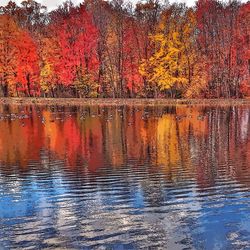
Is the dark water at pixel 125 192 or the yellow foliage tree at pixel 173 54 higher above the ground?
the yellow foliage tree at pixel 173 54

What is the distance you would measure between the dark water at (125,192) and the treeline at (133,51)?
4026 centimetres

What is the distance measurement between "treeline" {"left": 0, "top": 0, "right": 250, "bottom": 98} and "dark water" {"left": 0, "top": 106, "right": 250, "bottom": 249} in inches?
1585

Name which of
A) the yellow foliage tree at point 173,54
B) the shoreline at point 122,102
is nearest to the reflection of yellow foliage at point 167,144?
the shoreline at point 122,102

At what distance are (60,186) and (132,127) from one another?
1904 cm

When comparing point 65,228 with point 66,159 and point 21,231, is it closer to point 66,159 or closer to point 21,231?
point 21,231

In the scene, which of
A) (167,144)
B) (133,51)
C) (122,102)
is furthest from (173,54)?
(167,144)

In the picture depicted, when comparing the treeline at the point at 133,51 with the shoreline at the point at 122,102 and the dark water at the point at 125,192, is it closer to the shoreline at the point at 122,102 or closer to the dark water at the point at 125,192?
the shoreline at the point at 122,102

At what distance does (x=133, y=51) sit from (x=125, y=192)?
5913 cm

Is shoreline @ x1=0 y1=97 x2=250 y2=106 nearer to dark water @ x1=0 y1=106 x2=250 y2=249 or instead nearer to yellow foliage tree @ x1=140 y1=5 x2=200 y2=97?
yellow foliage tree @ x1=140 y1=5 x2=200 y2=97

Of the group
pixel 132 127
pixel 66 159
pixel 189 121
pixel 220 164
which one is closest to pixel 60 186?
pixel 66 159

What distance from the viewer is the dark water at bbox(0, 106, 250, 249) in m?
8.77

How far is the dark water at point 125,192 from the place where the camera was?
28.8 feet

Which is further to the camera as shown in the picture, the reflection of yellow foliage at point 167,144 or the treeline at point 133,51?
the treeline at point 133,51

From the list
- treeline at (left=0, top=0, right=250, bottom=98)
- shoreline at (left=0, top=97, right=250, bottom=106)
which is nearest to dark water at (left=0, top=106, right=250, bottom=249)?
shoreline at (left=0, top=97, right=250, bottom=106)
